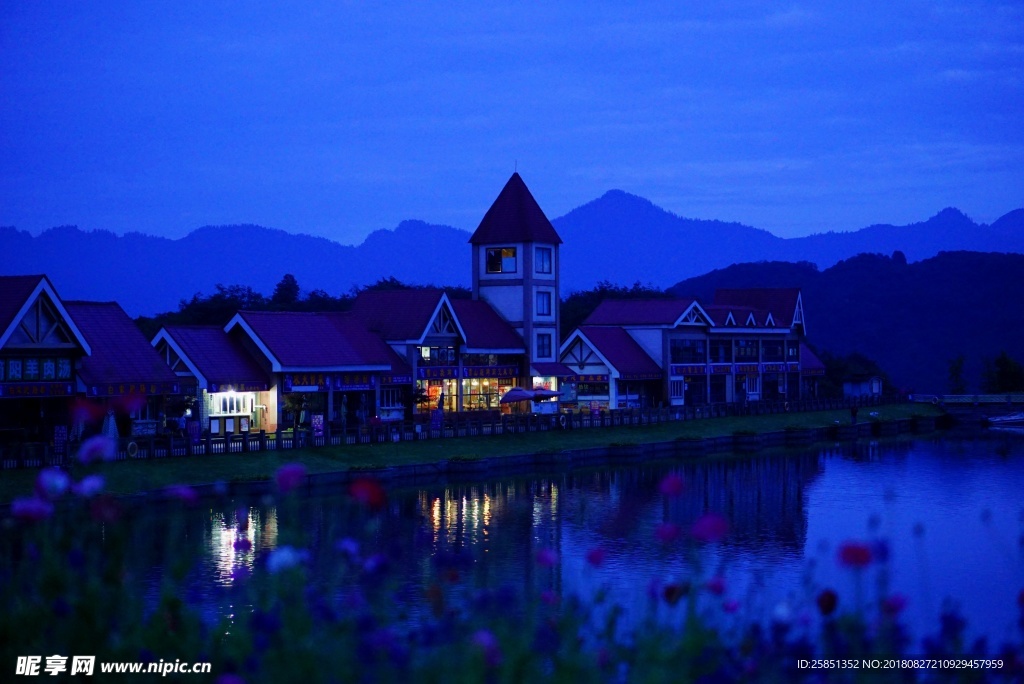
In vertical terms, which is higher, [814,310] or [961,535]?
[814,310]

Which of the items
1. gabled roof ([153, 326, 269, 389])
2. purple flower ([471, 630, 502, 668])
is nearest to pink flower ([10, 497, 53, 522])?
purple flower ([471, 630, 502, 668])

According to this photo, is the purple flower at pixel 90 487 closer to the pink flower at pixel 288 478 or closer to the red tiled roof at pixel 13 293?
the pink flower at pixel 288 478

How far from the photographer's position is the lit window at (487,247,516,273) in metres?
67.8

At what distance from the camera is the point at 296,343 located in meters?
52.3

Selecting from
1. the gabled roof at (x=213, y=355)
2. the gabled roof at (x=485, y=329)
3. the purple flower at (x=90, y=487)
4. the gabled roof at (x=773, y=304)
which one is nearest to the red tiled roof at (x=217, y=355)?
the gabled roof at (x=213, y=355)

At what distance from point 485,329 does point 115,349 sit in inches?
944

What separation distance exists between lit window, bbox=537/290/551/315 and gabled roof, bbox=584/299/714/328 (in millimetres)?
8993

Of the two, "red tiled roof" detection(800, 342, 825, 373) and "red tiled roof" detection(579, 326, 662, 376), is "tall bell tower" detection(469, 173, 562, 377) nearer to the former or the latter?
"red tiled roof" detection(579, 326, 662, 376)

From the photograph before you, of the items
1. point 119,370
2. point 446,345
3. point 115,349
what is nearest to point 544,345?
point 446,345

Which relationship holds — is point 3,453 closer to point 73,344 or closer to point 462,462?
point 73,344

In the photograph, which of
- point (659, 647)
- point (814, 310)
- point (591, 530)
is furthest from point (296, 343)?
point (814, 310)

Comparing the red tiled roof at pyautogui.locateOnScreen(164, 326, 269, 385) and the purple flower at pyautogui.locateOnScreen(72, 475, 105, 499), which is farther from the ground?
the red tiled roof at pyautogui.locateOnScreen(164, 326, 269, 385)

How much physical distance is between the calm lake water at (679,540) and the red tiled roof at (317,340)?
32.3ft

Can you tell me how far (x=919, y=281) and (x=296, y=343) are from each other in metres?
140
